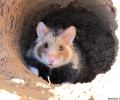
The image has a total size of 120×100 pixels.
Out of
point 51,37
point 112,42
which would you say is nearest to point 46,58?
point 51,37

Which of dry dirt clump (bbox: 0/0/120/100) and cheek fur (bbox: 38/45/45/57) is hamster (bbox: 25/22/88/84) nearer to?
cheek fur (bbox: 38/45/45/57)

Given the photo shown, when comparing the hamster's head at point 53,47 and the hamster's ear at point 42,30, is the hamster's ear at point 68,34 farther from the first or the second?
the hamster's ear at point 42,30

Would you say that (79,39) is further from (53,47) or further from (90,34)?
(53,47)

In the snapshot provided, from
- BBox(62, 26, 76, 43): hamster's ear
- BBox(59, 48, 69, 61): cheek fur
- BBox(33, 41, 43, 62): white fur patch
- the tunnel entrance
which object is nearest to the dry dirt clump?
the tunnel entrance

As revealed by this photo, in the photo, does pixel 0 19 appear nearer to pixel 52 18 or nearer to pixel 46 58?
pixel 46 58

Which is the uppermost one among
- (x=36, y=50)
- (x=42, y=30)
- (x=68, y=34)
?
(x=42, y=30)

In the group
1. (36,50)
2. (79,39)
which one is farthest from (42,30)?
(79,39)
